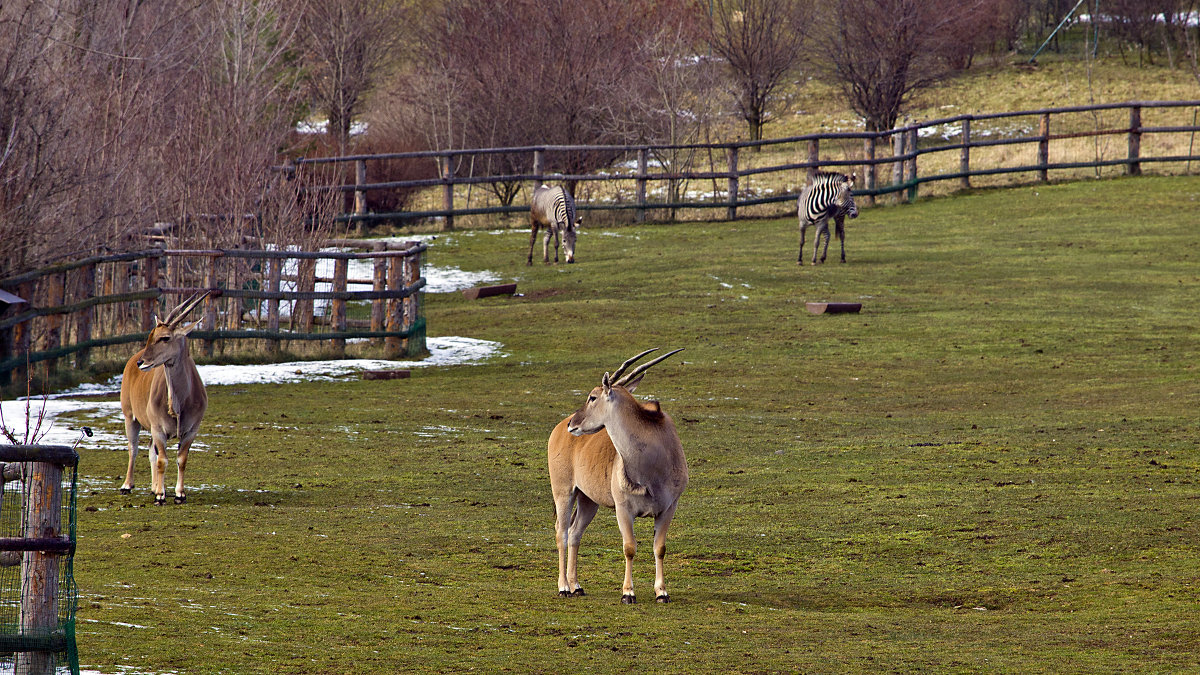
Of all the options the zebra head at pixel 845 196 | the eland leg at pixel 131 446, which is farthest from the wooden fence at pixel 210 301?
the zebra head at pixel 845 196

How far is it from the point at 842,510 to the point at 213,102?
67.5ft

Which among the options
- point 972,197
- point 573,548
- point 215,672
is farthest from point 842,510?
point 972,197

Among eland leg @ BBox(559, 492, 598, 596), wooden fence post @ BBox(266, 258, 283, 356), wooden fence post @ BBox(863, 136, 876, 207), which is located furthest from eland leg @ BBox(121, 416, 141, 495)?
wooden fence post @ BBox(863, 136, 876, 207)

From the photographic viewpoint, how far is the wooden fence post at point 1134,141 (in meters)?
40.6

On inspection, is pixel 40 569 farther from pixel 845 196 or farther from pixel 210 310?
pixel 845 196

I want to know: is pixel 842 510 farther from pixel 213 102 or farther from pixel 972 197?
pixel 972 197

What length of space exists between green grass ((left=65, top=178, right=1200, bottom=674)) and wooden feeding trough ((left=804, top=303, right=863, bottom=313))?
25 cm

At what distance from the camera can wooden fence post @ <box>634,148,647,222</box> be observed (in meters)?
40.1

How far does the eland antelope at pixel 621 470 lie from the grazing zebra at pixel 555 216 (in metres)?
23.7

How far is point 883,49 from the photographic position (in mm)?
54812

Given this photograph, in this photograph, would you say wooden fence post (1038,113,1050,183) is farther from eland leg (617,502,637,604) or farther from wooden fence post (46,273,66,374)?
eland leg (617,502,637,604)

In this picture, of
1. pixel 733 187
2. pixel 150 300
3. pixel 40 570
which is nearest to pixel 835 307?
pixel 150 300

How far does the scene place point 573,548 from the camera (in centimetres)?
942

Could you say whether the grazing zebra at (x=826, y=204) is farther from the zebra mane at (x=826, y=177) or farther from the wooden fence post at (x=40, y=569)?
the wooden fence post at (x=40, y=569)
